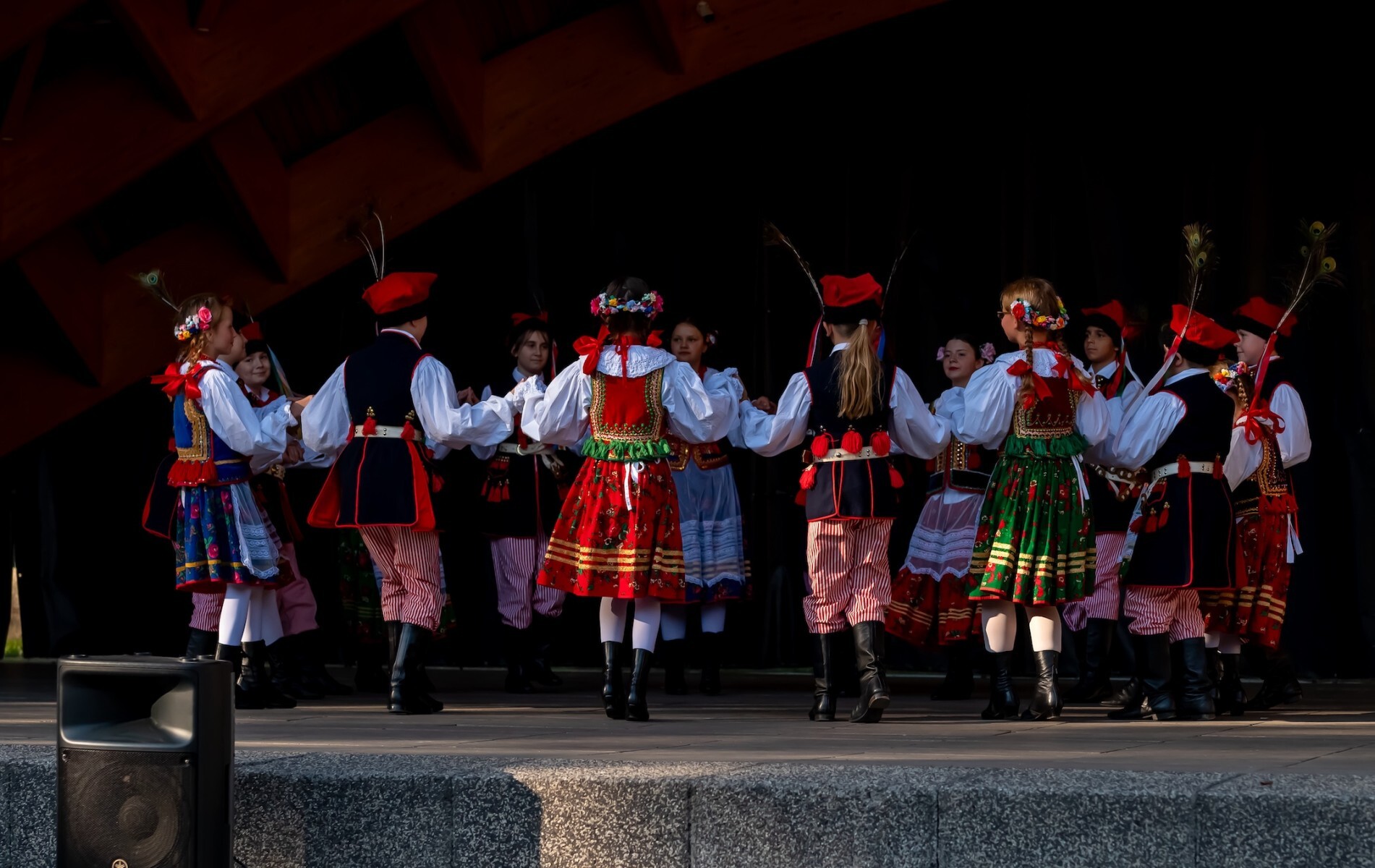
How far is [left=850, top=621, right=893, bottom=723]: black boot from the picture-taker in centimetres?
530

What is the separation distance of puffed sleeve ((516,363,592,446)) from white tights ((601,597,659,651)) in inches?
23.0

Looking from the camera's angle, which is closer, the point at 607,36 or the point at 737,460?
the point at 607,36

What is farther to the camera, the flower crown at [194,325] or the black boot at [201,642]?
the black boot at [201,642]

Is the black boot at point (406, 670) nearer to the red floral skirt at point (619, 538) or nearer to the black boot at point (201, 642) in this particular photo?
the red floral skirt at point (619, 538)

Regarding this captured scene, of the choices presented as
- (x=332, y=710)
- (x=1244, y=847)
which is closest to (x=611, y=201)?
(x=332, y=710)

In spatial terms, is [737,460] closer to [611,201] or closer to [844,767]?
[611,201]

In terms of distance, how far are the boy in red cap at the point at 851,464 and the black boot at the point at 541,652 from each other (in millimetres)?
1926

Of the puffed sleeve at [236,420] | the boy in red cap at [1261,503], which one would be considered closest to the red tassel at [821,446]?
the boy in red cap at [1261,503]

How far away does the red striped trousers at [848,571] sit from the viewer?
5.43 m

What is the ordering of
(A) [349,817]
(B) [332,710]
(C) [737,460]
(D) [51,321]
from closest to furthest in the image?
(A) [349,817] → (B) [332,710] → (D) [51,321] → (C) [737,460]

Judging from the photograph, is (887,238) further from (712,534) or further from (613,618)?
(613,618)

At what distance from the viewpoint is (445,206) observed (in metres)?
8.02

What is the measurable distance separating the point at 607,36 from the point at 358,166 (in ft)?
4.51

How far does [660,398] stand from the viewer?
551cm
